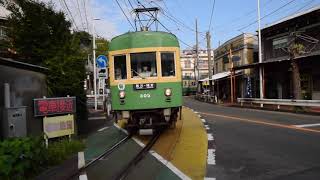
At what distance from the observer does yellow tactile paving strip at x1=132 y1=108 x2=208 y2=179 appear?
979cm

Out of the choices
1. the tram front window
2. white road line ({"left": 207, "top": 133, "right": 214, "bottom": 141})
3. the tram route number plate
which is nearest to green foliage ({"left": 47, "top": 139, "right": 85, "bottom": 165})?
the tram route number plate

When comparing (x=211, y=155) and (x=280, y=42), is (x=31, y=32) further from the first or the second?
(x=280, y=42)

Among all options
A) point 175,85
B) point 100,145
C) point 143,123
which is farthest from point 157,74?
point 100,145

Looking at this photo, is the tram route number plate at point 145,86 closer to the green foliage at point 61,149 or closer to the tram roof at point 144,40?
the tram roof at point 144,40

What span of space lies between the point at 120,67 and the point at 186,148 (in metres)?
4.03

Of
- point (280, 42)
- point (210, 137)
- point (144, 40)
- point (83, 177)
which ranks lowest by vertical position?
point (83, 177)

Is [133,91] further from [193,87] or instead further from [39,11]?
[193,87]

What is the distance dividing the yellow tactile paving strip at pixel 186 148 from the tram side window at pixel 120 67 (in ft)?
7.55

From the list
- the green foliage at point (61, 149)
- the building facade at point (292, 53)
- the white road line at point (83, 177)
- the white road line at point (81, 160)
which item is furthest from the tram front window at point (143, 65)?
the building facade at point (292, 53)

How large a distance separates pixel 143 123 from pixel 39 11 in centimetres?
560

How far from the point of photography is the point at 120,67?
15242 millimetres

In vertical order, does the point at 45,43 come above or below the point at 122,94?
above

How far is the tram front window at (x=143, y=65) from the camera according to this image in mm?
15031

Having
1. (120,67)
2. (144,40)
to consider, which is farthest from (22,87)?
(144,40)
